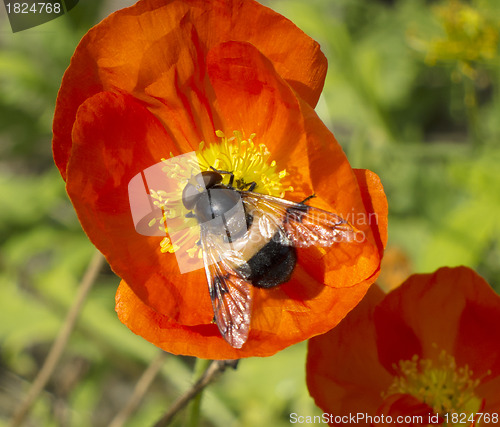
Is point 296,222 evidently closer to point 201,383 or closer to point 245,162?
point 245,162

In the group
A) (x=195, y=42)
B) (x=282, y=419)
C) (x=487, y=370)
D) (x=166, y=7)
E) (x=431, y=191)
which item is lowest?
(x=282, y=419)

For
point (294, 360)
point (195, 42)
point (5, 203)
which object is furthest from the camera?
point (5, 203)

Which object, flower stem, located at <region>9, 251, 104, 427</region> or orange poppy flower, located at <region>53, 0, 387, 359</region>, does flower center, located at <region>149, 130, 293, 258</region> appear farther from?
flower stem, located at <region>9, 251, 104, 427</region>

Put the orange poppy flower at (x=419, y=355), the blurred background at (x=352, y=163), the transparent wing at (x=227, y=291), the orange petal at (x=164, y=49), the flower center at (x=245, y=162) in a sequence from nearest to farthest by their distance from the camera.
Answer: the transparent wing at (x=227, y=291) → the orange petal at (x=164, y=49) → the orange poppy flower at (x=419, y=355) → the flower center at (x=245, y=162) → the blurred background at (x=352, y=163)

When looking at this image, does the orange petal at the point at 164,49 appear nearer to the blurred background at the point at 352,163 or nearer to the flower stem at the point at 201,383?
the flower stem at the point at 201,383

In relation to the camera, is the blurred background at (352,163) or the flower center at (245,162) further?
the blurred background at (352,163)

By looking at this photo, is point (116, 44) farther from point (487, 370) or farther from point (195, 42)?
point (487, 370)

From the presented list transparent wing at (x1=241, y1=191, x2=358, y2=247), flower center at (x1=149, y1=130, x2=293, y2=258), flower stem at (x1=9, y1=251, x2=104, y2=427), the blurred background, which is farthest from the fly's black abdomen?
the blurred background

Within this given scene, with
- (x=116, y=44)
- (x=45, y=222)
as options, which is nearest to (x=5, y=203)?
(x=45, y=222)

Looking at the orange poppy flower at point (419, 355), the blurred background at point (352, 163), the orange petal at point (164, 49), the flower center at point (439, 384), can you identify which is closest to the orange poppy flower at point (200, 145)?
the orange petal at point (164, 49)
